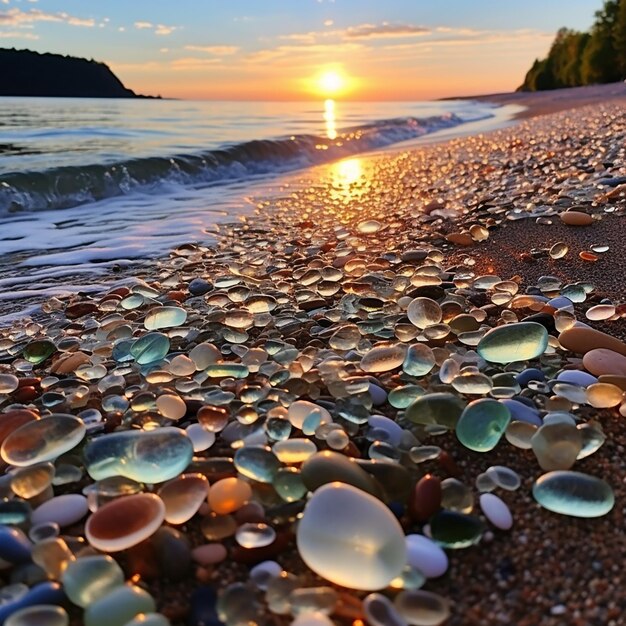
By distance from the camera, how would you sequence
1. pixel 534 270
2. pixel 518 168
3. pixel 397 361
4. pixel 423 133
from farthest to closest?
pixel 423 133
pixel 518 168
pixel 534 270
pixel 397 361

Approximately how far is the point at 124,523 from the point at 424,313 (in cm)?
110

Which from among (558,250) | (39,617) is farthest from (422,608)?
(558,250)

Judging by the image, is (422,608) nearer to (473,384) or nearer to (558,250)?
(473,384)

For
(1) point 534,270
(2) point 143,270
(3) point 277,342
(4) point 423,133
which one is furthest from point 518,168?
(4) point 423,133

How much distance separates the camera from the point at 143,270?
2.81 m

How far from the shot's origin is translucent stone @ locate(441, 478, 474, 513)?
1.01 meters

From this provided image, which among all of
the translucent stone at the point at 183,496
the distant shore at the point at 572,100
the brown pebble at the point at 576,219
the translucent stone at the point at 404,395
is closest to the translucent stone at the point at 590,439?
the translucent stone at the point at 404,395

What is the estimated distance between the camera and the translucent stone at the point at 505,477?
3.47ft

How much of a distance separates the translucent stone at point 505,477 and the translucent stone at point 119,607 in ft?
2.02

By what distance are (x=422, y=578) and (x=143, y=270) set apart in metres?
2.26

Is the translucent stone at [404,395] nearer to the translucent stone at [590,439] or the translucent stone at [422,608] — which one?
the translucent stone at [590,439]

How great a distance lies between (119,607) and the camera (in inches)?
31.9

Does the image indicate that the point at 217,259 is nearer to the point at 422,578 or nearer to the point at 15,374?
the point at 15,374

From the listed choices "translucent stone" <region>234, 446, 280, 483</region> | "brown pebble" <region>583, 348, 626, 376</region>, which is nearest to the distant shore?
"brown pebble" <region>583, 348, 626, 376</region>
